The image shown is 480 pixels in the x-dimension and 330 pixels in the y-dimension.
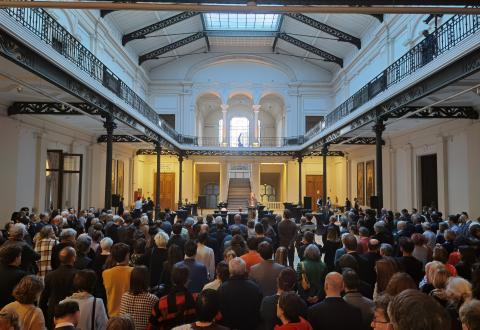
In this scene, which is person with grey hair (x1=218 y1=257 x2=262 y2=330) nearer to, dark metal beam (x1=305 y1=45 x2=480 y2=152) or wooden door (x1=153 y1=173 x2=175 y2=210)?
dark metal beam (x1=305 y1=45 x2=480 y2=152)

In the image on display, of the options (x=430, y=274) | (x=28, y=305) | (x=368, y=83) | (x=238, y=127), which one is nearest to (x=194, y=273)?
(x=28, y=305)

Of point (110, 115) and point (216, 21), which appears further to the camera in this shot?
point (216, 21)

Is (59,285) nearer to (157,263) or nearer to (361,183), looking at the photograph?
(157,263)

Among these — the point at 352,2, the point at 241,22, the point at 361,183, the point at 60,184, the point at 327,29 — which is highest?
the point at 241,22

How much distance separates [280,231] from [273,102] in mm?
29193

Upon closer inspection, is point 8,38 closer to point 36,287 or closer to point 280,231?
point 36,287

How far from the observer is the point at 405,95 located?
434 inches

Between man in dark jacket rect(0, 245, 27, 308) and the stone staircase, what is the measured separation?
25430 millimetres

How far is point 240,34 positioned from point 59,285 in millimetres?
26719

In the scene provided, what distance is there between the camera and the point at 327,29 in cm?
Answer: 2419

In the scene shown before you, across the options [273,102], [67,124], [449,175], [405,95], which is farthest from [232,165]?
[405,95]

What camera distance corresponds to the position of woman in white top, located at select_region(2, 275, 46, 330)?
317 cm

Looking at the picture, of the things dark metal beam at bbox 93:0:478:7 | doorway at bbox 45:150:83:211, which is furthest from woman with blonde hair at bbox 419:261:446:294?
doorway at bbox 45:150:83:211

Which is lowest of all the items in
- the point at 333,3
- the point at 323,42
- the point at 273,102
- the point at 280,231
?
the point at 280,231
